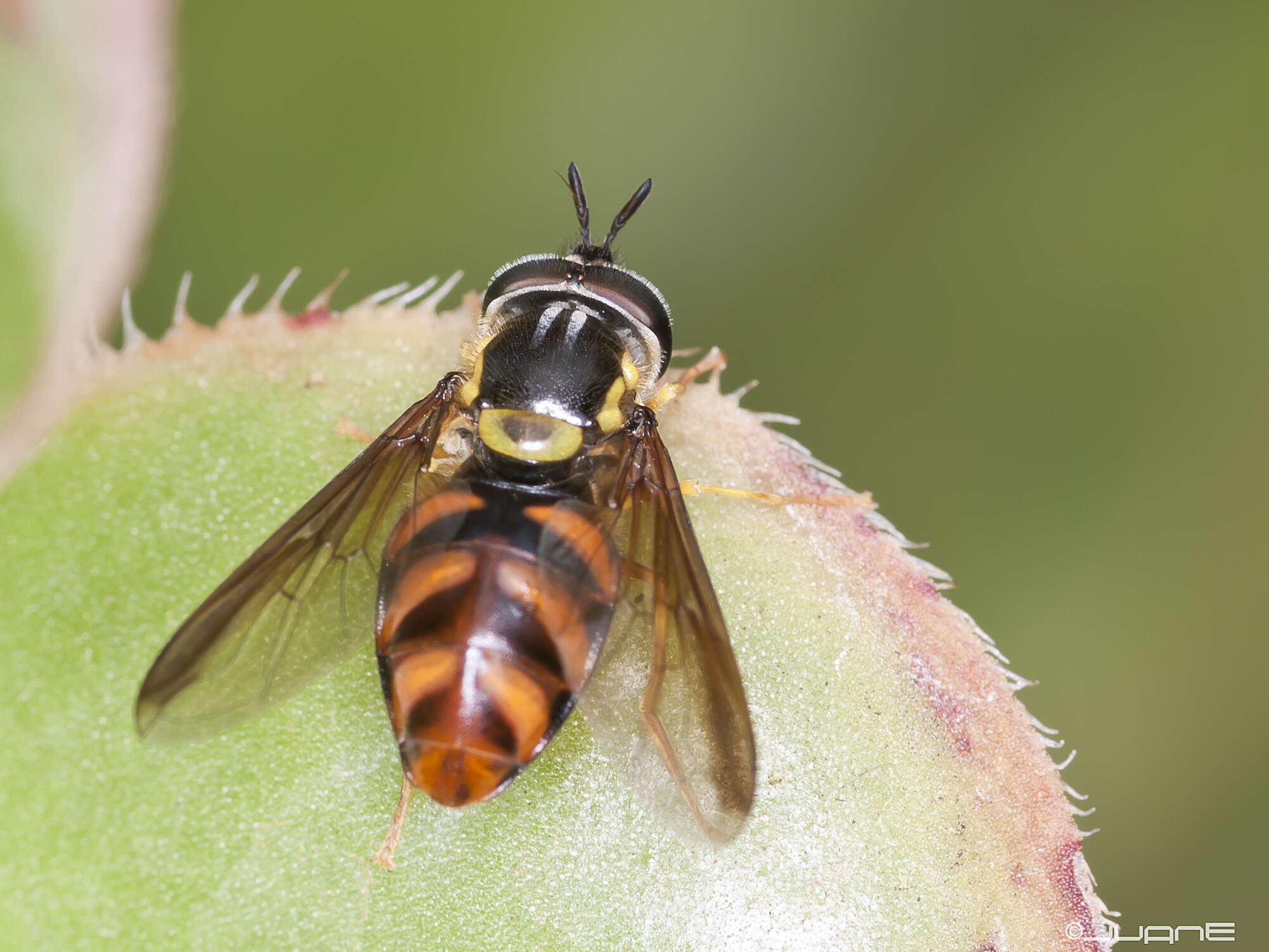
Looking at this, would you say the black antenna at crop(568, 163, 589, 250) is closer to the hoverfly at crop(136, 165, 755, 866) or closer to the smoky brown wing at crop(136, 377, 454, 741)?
the hoverfly at crop(136, 165, 755, 866)

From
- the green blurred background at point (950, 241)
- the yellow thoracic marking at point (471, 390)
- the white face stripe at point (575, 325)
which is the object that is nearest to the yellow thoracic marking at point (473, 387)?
the yellow thoracic marking at point (471, 390)

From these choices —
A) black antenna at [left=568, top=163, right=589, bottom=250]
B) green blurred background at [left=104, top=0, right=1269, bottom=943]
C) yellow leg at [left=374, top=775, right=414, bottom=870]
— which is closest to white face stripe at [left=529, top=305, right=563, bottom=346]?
black antenna at [left=568, top=163, right=589, bottom=250]

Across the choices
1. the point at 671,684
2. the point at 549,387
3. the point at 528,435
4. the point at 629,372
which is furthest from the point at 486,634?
the point at 629,372

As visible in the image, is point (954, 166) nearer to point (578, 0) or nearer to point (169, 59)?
point (578, 0)

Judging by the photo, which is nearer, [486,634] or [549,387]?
[486,634]

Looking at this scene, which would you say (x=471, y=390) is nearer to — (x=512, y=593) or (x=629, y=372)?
(x=629, y=372)

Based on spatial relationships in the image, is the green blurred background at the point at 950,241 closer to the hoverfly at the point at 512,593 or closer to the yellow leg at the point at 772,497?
the hoverfly at the point at 512,593

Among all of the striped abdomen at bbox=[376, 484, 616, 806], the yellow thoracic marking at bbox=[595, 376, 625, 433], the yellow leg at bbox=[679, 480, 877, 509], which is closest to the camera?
the striped abdomen at bbox=[376, 484, 616, 806]
